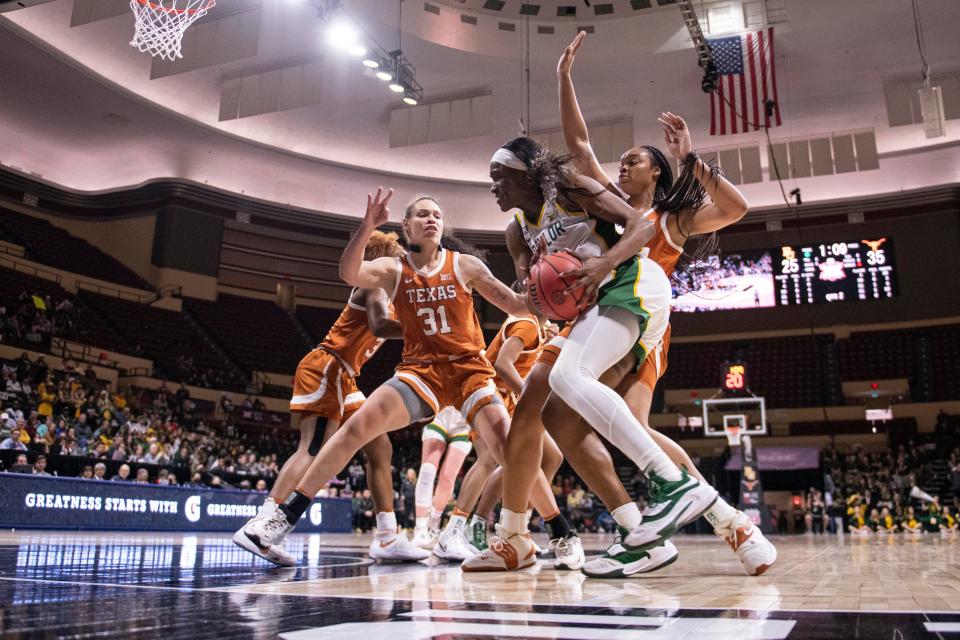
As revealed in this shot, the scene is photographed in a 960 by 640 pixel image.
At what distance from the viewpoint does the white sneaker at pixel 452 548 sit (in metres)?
4.08

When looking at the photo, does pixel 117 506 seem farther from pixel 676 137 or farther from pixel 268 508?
pixel 676 137

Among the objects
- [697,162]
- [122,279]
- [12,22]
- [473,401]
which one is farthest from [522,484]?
[122,279]

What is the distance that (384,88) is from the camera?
17.3m

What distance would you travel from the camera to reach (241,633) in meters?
1.35

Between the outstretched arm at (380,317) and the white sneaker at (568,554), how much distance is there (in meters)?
1.28

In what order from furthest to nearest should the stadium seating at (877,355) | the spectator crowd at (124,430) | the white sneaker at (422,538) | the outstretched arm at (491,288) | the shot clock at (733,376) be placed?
the stadium seating at (877,355) → the shot clock at (733,376) → the spectator crowd at (124,430) → the white sneaker at (422,538) → the outstretched arm at (491,288)

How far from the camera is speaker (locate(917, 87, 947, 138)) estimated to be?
45.1ft

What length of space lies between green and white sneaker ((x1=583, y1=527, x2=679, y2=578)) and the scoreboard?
21.3 metres

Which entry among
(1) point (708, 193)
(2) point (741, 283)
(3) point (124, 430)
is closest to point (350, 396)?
(1) point (708, 193)

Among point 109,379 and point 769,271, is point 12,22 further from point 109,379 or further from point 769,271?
point 769,271

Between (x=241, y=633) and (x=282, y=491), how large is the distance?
2630mm

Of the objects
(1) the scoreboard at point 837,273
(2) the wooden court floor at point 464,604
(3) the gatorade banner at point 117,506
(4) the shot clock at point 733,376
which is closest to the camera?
(2) the wooden court floor at point 464,604

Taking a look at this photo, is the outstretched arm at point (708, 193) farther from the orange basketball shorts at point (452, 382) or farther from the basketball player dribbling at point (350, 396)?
the basketball player dribbling at point (350, 396)

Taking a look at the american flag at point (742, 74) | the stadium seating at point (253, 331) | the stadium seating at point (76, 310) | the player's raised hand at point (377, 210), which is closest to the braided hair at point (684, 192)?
the player's raised hand at point (377, 210)
